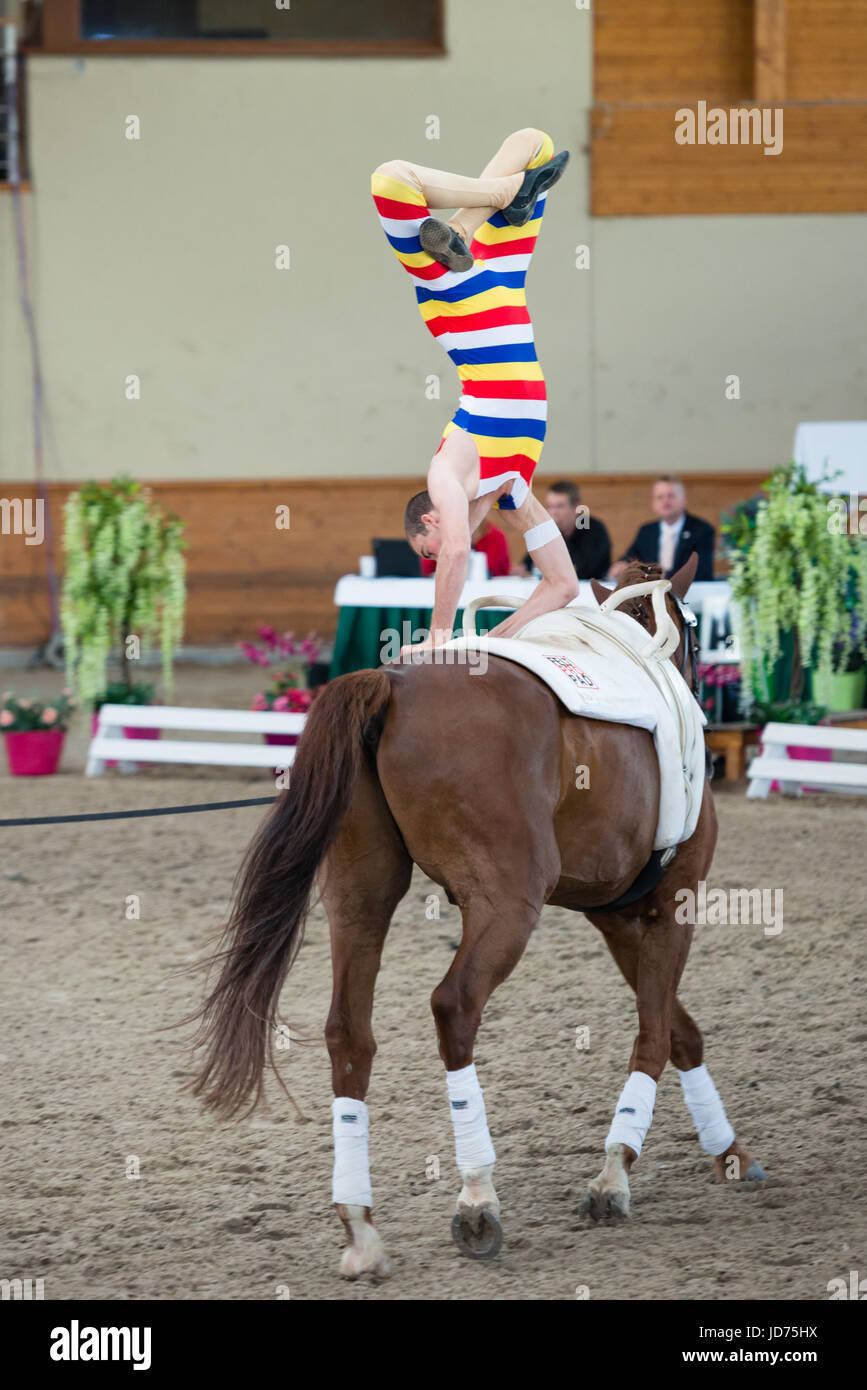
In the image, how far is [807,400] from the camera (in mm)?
13766

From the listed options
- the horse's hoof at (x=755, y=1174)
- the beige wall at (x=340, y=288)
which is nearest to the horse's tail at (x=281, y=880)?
the horse's hoof at (x=755, y=1174)

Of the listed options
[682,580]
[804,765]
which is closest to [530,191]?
[682,580]

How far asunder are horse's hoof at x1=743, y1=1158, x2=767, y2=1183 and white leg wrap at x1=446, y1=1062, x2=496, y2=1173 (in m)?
0.87

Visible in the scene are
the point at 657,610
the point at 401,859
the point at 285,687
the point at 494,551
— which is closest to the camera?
the point at 401,859

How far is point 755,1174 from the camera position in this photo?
11.0 feet

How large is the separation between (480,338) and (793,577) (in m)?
5.12

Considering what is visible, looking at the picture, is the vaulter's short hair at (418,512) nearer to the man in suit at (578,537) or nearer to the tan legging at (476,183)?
the tan legging at (476,183)

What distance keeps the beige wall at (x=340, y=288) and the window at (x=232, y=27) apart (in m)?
0.16

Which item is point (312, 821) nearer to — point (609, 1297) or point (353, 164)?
point (609, 1297)

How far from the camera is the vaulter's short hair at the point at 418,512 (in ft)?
10.7

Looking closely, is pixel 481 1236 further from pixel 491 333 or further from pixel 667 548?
pixel 667 548

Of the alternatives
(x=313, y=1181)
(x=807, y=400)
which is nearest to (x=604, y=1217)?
(x=313, y=1181)

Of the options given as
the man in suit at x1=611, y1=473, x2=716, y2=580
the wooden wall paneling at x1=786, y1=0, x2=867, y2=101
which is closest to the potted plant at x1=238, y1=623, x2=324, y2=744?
the man in suit at x1=611, y1=473, x2=716, y2=580

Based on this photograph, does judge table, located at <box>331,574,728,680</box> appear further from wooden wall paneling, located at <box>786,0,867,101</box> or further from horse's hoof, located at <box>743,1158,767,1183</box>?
wooden wall paneling, located at <box>786,0,867,101</box>
